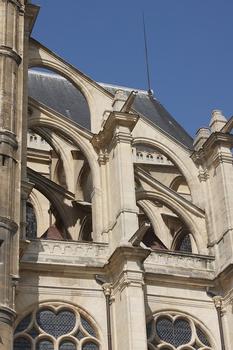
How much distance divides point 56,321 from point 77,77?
6321mm

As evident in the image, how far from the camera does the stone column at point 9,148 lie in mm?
13188

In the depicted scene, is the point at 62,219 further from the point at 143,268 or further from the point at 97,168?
the point at 143,268

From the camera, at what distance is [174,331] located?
15.9 metres

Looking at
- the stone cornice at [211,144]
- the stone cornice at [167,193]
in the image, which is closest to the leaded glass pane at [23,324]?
the stone cornice at [167,193]

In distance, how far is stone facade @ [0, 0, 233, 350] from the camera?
14852 mm

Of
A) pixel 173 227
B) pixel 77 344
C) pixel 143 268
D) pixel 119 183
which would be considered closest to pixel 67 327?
pixel 77 344

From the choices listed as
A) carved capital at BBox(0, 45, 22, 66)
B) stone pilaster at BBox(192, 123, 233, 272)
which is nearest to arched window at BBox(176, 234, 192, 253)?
stone pilaster at BBox(192, 123, 233, 272)

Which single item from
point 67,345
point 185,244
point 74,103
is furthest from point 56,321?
point 74,103

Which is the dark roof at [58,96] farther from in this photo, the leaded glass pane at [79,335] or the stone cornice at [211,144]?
the leaded glass pane at [79,335]

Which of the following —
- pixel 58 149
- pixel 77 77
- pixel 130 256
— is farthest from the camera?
pixel 58 149

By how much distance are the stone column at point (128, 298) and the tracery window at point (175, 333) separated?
0.81 metres

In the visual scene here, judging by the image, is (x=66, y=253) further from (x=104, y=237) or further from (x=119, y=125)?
(x=119, y=125)

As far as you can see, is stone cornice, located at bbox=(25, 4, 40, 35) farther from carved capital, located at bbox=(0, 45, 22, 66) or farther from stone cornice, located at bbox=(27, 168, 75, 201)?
stone cornice, located at bbox=(27, 168, 75, 201)

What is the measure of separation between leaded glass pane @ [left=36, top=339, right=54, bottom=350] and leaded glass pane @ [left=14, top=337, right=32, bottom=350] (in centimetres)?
17
